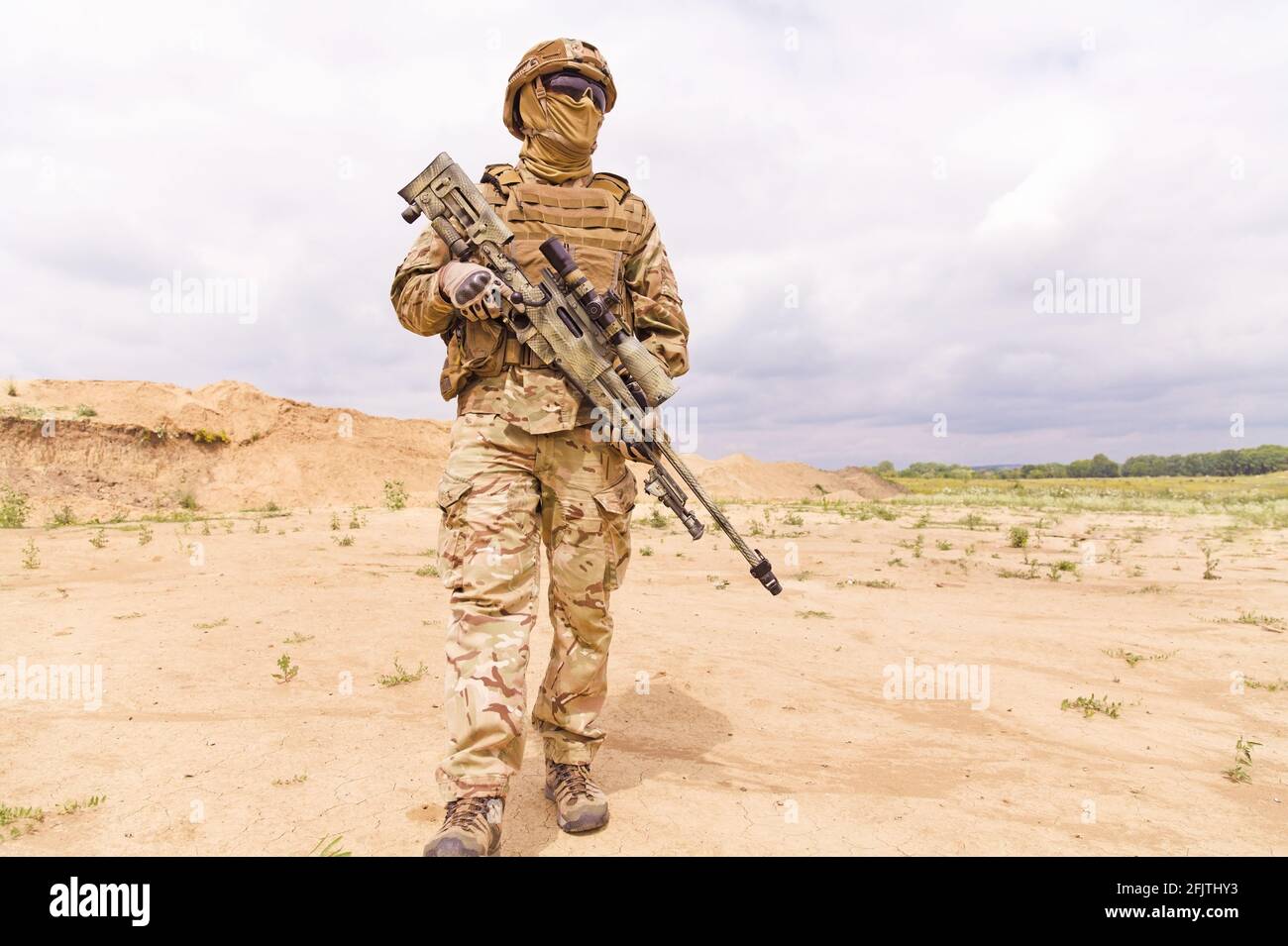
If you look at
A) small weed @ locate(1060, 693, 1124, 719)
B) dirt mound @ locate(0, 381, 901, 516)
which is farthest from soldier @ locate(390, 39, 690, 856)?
dirt mound @ locate(0, 381, 901, 516)

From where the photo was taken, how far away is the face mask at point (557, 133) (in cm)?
292

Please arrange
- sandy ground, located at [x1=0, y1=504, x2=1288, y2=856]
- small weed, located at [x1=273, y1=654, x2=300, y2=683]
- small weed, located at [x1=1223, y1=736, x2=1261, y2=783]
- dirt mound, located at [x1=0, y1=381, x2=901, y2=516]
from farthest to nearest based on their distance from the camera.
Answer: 1. dirt mound, located at [x1=0, y1=381, x2=901, y2=516]
2. small weed, located at [x1=273, y1=654, x2=300, y2=683]
3. small weed, located at [x1=1223, y1=736, x2=1261, y2=783]
4. sandy ground, located at [x1=0, y1=504, x2=1288, y2=856]

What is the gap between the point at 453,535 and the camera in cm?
266

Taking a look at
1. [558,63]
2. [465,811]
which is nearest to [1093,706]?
[465,811]

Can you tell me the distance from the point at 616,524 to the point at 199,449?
23.6m

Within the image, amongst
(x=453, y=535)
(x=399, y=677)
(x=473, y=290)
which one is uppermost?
(x=473, y=290)

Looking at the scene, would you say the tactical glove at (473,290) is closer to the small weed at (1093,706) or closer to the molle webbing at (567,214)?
the molle webbing at (567,214)

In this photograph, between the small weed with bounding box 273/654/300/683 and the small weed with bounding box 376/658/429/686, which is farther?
the small weed with bounding box 376/658/429/686

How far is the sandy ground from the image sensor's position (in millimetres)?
2693

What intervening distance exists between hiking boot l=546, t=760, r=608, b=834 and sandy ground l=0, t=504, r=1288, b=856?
5 cm

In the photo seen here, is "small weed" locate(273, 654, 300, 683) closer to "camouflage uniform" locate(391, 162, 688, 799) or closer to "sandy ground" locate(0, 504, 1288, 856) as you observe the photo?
"sandy ground" locate(0, 504, 1288, 856)

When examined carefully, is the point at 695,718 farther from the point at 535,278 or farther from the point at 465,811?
the point at 535,278

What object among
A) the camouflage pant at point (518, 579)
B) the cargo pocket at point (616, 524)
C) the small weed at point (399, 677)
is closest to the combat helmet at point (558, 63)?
the camouflage pant at point (518, 579)
